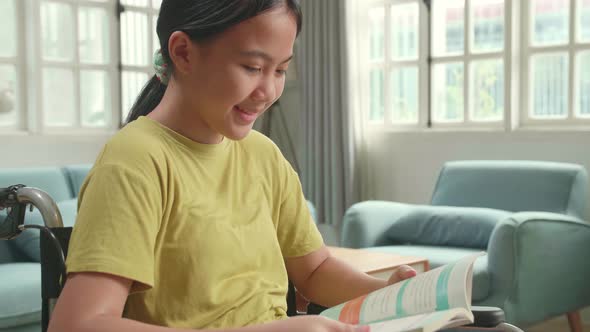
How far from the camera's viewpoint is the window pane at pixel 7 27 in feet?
14.3

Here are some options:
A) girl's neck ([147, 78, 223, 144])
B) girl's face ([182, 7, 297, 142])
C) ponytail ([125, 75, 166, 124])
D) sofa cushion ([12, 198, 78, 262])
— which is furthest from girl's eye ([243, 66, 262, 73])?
sofa cushion ([12, 198, 78, 262])

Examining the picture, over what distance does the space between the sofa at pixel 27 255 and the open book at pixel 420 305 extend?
1.99 m

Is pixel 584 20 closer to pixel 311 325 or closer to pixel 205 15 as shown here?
pixel 205 15

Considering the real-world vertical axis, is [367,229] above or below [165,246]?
below

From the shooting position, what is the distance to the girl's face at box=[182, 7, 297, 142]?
110cm

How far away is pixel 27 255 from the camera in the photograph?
3.50 m

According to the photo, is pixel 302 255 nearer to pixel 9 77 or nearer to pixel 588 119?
pixel 588 119

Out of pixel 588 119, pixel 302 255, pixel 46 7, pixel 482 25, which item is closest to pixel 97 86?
pixel 46 7

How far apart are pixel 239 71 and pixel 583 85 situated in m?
3.51

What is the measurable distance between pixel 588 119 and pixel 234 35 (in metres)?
3.47

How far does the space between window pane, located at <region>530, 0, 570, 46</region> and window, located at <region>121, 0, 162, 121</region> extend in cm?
223

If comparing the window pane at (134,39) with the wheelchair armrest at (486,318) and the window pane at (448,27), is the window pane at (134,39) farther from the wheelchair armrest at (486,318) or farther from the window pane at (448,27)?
the wheelchair armrest at (486,318)

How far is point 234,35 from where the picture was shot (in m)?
1.10

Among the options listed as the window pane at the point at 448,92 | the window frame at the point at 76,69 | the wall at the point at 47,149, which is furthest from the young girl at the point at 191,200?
the window pane at the point at 448,92
